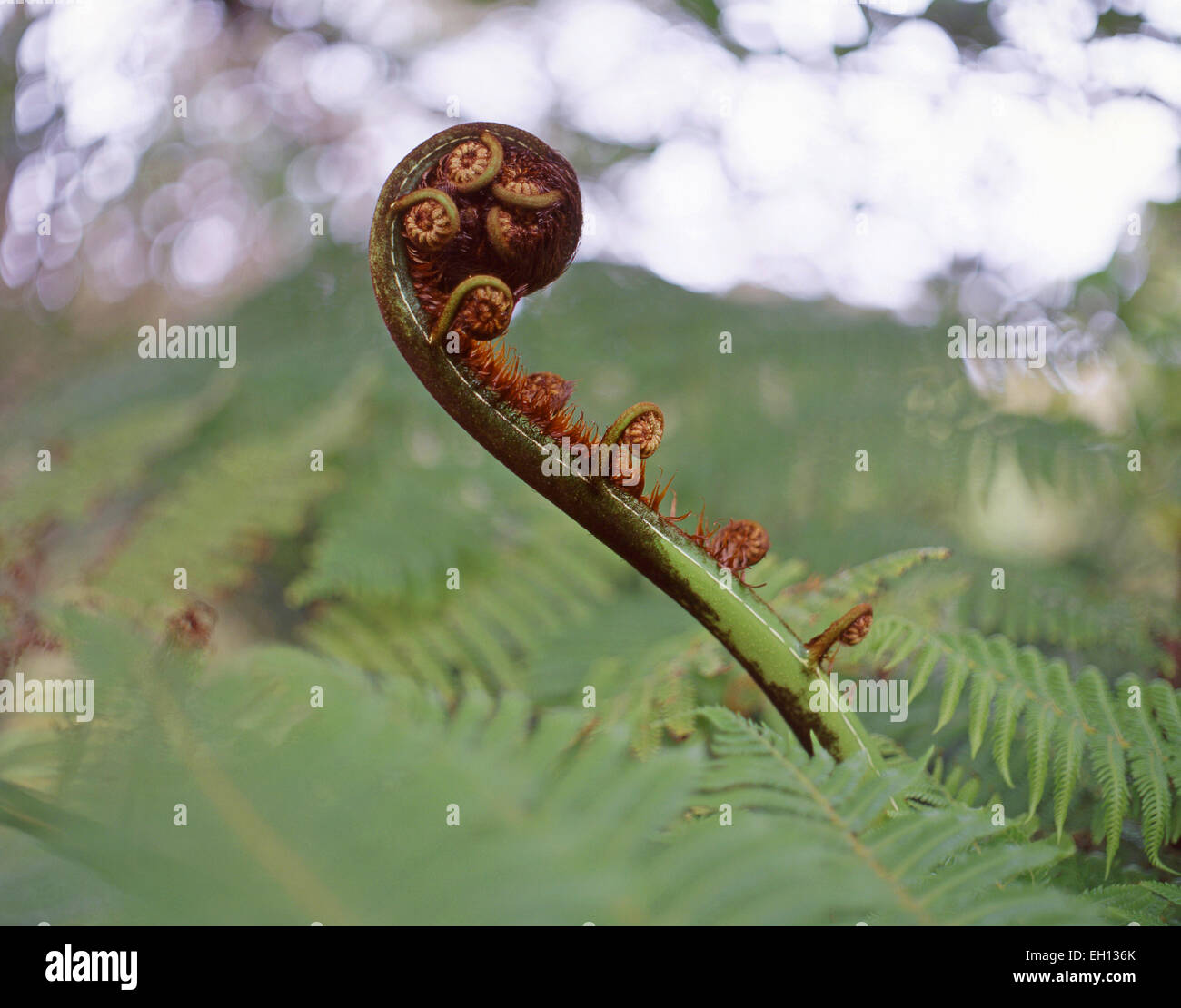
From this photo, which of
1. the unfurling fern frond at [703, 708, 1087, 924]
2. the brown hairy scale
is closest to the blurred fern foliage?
the unfurling fern frond at [703, 708, 1087, 924]

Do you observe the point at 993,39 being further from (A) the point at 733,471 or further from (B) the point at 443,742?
(B) the point at 443,742

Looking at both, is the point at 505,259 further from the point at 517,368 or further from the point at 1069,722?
the point at 1069,722

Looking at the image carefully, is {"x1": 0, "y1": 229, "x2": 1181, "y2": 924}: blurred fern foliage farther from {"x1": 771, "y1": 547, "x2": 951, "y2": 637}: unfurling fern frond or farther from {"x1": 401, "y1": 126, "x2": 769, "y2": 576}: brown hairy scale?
{"x1": 401, "y1": 126, "x2": 769, "y2": 576}: brown hairy scale

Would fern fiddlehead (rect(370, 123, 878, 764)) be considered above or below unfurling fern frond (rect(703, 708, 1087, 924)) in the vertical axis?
above

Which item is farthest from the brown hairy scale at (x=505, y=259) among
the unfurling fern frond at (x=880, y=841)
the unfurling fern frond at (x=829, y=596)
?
the unfurling fern frond at (x=829, y=596)

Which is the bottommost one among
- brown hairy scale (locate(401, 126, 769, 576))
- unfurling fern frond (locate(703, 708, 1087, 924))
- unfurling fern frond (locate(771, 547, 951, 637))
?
unfurling fern frond (locate(703, 708, 1087, 924))

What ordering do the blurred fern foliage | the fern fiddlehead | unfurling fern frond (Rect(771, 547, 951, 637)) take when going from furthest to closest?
unfurling fern frond (Rect(771, 547, 951, 637)), the fern fiddlehead, the blurred fern foliage

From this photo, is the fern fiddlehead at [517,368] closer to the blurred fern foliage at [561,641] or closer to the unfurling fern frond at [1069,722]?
the blurred fern foliage at [561,641]

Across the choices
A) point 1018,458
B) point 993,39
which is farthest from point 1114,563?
point 993,39
